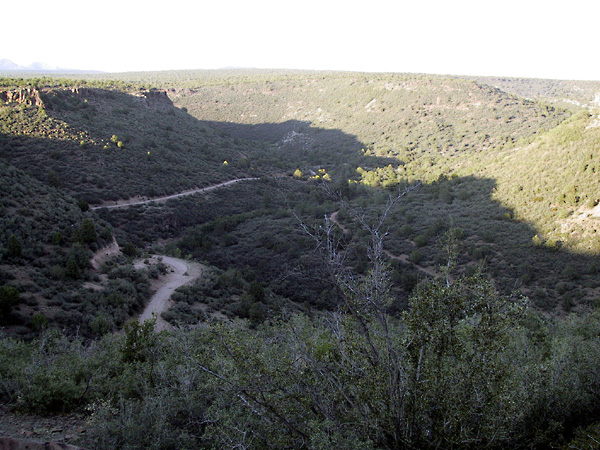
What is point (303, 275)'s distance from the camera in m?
10.6

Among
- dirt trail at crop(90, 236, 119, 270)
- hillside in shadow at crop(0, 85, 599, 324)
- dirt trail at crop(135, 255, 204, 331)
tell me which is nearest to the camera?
dirt trail at crop(135, 255, 204, 331)

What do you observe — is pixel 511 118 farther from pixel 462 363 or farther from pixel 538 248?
pixel 462 363

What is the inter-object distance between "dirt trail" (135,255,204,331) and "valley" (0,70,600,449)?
248mm

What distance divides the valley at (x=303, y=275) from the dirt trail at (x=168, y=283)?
248mm

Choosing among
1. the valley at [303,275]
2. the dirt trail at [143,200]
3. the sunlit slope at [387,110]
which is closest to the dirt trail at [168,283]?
the valley at [303,275]

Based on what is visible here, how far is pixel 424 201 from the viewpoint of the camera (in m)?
38.3

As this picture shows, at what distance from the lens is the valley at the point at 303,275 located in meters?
4.53

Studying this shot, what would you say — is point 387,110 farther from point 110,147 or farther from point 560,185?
A: point 110,147

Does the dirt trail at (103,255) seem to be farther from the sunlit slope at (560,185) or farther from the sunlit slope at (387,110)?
the sunlit slope at (387,110)

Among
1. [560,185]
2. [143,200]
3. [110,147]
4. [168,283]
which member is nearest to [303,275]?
[168,283]

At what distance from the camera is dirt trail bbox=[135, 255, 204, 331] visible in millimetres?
17141

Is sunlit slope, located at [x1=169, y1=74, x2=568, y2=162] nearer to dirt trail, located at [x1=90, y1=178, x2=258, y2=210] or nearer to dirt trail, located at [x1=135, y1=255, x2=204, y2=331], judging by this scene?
dirt trail, located at [x1=90, y1=178, x2=258, y2=210]

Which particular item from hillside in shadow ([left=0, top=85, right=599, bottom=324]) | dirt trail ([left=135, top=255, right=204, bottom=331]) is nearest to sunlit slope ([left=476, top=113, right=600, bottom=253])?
hillside in shadow ([left=0, top=85, right=599, bottom=324])

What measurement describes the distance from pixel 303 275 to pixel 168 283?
13814 mm
